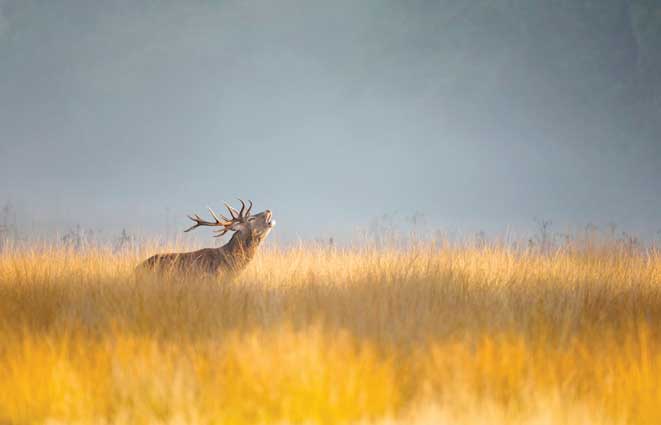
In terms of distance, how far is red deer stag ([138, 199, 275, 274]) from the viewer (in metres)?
7.09

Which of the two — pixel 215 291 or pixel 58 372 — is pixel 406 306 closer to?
pixel 215 291

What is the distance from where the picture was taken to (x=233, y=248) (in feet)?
23.8

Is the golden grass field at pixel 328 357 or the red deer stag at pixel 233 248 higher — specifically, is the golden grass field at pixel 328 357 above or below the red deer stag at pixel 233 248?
below

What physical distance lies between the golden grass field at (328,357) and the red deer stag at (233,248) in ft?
6.29

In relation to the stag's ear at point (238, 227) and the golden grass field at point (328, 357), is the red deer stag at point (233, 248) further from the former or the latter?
the golden grass field at point (328, 357)

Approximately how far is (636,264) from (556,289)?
138 inches

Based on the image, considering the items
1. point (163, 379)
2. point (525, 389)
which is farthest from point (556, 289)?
point (163, 379)

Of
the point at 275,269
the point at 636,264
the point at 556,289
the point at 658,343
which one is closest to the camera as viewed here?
the point at 658,343

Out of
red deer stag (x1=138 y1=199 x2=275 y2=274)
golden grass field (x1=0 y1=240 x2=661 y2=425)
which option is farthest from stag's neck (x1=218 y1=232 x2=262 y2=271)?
golden grass field (x1=0 y1=240 x2=661 y2=425)

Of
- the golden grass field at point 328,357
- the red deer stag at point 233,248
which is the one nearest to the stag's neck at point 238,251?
the red deer stag at point 233,248

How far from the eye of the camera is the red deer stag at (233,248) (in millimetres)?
7090

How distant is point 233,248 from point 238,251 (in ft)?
0.28

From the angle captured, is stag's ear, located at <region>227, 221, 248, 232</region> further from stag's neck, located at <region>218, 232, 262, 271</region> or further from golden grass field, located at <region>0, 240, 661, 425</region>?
golden grass field, located at <region>0, 240, 661, 425</region>

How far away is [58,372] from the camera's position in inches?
124
